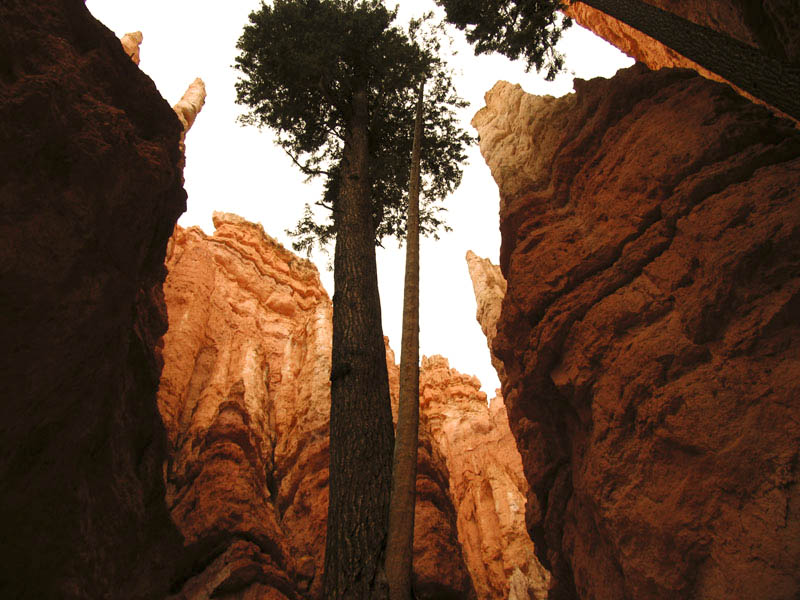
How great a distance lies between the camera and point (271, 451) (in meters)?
15.6

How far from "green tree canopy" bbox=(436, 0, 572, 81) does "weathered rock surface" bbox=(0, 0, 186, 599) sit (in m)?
7.17

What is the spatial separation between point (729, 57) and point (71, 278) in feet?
25.5

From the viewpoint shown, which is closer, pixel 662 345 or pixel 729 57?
pixel 662 345

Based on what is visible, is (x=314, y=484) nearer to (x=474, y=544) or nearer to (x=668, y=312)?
(x=668, y=312)

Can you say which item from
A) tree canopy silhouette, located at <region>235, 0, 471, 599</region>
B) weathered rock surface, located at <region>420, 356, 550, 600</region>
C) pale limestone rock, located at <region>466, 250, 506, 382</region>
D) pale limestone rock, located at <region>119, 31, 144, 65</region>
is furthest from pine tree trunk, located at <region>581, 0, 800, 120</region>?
pale limestone rock, located at <region>119, 31, 144, 65</region>

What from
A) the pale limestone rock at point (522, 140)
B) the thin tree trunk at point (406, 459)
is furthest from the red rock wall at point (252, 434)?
the pale limestone rock at point (522, 140)

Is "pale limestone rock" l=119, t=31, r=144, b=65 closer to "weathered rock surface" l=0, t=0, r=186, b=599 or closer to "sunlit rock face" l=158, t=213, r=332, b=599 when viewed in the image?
"sunlit rock face" l=158, t=213, r=332, b=599

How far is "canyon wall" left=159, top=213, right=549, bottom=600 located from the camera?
36.1 feet

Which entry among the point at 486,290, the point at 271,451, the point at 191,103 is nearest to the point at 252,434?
the point at 271,451

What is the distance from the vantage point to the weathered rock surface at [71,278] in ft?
14.5

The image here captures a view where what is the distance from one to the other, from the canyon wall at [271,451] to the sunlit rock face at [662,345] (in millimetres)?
6066

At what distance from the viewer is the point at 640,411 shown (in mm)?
5195

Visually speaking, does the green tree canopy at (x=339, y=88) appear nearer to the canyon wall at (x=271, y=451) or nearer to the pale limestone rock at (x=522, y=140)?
the pale limestone rock at (x=522, y=140)

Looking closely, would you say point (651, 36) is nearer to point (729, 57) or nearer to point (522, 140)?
point (729, 57)
